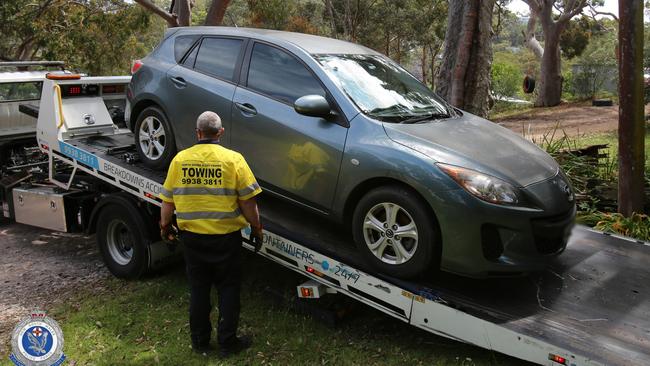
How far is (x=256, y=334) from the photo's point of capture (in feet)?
14.8

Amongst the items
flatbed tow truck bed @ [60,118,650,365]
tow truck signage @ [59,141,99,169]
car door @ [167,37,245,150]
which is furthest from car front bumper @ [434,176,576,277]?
tow truck signage @ [59,141,99,169]

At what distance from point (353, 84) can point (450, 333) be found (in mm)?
1989

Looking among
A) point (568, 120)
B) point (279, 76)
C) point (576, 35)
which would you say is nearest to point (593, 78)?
point (576, 35)

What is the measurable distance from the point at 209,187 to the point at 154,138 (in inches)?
70.2

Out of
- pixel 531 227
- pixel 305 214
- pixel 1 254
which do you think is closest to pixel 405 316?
pixel 531 227

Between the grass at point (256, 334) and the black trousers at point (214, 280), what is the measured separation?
19cm

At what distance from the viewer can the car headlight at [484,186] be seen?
3.61m

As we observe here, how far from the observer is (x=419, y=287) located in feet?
12.5

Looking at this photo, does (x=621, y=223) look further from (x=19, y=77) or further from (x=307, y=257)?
(x=19, y=77)

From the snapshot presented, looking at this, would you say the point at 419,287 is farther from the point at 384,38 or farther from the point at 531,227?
the point at 384,38

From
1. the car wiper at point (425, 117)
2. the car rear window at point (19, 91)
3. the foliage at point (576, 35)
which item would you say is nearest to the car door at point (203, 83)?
the car wiper at point (425, 117)

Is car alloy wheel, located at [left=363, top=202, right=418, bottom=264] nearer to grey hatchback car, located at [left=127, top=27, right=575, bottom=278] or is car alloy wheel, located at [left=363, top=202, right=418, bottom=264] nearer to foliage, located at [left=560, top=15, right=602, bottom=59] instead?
grey hatchback car, located at [left=127, top=27, right=575, bottom=278]

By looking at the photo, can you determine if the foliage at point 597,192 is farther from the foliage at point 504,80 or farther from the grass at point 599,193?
the foliage at point 504,80

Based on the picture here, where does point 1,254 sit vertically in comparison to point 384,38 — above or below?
below
